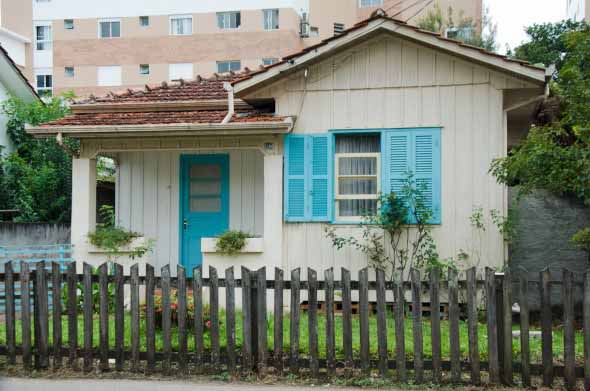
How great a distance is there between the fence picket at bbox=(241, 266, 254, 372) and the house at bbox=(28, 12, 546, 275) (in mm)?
3947

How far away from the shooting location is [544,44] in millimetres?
33625

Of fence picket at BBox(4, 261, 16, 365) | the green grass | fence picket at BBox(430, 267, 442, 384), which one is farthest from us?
the green grass

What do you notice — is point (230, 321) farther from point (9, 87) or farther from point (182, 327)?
point (9, 87)

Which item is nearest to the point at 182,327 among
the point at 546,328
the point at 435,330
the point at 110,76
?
the point at 435,330

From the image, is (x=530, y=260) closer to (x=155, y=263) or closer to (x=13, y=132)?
(x=155, y=263)

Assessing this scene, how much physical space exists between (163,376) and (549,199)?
23.4 ft

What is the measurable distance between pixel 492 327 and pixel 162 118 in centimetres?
723

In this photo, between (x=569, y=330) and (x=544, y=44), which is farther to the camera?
(x=544, y=44)

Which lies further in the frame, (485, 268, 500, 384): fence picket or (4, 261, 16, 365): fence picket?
(4, 261, 16, 365): fence picket

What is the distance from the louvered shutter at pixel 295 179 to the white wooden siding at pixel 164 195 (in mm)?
2031

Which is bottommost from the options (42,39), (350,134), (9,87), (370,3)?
(350,134)

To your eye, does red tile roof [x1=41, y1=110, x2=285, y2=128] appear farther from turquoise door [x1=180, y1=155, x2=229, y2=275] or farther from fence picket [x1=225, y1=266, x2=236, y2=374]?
fence picket [x1=225, y1=266, x2=236, y2=374]

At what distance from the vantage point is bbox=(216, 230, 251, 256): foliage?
11.3 metres

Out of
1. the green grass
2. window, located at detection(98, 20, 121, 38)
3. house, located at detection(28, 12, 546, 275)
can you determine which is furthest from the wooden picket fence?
window, located at detection(98, 20, 121, 38)
